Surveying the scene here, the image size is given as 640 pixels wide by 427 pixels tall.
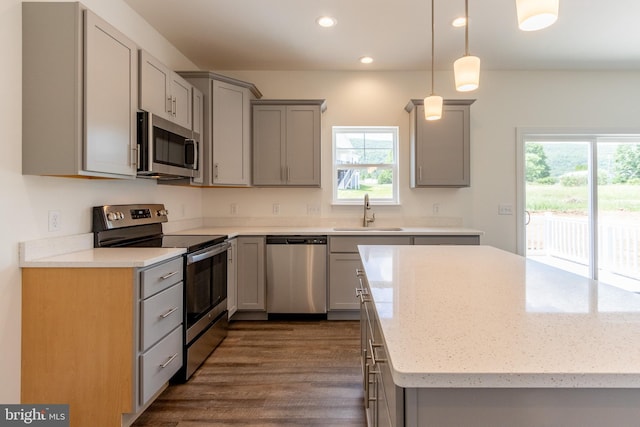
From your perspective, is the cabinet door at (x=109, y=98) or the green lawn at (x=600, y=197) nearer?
the cabinet door at (x=109, y=98)

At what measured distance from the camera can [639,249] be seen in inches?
154

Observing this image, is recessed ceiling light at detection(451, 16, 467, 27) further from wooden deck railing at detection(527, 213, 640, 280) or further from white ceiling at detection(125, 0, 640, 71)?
wooden deck railing at detection(527, 213, 640, 280)

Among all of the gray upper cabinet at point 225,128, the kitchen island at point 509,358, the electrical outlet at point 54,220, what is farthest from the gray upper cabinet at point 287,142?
the kitchen island at point 509,358

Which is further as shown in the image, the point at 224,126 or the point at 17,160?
the point at 224,126

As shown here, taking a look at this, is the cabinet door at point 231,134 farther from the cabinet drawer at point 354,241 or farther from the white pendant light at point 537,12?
the white pendant light at point 537,12

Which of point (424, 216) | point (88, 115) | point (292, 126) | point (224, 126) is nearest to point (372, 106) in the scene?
point (292, 126)

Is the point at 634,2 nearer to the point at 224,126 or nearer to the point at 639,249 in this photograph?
the point at 639,249

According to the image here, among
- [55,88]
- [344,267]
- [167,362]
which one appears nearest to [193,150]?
[55,88]

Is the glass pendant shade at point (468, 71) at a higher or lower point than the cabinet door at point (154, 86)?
lower

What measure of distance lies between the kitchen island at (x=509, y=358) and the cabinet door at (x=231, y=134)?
8.65ft

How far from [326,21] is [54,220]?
2500 mm

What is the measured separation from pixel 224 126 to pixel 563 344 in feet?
10.7

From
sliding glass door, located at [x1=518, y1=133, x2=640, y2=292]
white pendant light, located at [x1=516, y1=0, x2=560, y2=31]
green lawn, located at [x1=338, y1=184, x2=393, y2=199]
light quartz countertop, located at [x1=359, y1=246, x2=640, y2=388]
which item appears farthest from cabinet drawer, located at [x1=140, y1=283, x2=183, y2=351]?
sliding glass door, located at [x1=518, y1=133, x2=640, y2=292]

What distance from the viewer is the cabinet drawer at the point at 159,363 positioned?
5.84ft
